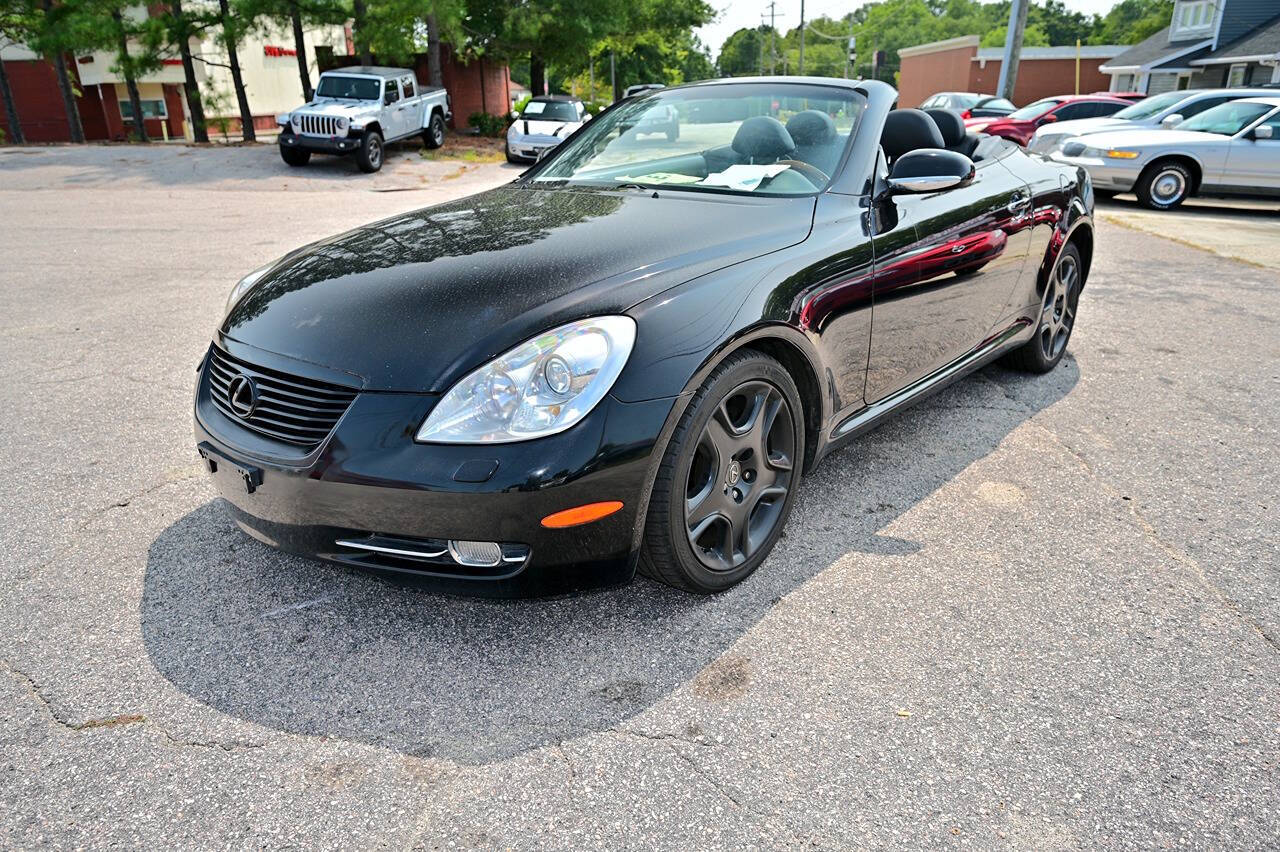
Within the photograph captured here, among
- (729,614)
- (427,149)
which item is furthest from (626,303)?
(427,149)

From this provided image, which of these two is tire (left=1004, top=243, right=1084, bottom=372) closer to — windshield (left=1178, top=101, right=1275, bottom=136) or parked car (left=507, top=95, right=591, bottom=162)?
windshield (left=1178, top=101, right=1275, bottom=136)

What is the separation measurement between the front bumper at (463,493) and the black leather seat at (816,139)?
5.04ft

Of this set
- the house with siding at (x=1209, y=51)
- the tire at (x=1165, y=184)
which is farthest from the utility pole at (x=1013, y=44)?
the tire at (x=1165, y=184)

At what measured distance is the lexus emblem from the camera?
8.30 ft

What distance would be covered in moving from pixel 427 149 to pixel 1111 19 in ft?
345

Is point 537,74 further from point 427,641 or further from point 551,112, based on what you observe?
point 427,641

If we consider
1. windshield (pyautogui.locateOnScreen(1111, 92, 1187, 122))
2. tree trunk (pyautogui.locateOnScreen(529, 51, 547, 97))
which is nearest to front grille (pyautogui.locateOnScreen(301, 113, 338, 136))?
tree trunk (pyautogui.locateOnScreen(529, 51, 547, 97))

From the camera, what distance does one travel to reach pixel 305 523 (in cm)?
239

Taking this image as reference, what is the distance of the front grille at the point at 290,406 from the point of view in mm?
2367

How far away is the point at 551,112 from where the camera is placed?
20984 mm

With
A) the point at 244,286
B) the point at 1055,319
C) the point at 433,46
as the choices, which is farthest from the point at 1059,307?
the point at 433,46

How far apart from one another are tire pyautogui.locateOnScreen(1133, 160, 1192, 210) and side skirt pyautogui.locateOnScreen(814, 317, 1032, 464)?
9.85 meters

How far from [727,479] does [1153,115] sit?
1530cm

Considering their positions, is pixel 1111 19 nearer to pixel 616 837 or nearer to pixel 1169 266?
pixel 1169 266
